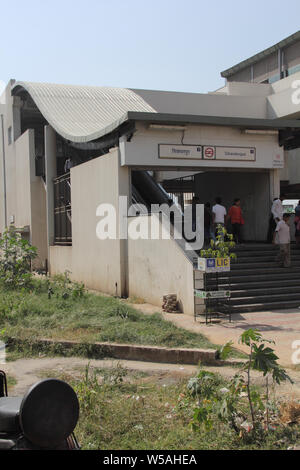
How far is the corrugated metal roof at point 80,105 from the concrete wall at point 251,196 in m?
4.81

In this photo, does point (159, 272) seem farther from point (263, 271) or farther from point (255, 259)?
point (255, 259)

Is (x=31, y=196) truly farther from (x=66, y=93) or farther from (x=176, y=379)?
(x=176, y=379)

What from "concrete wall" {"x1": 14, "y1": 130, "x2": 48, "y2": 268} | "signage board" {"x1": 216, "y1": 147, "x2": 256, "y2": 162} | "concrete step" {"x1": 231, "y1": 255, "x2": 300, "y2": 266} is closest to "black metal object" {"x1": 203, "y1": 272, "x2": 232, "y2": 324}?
"concrete step" {"x1": 231, "y1": 255, "x2": 300, "y2": 266}

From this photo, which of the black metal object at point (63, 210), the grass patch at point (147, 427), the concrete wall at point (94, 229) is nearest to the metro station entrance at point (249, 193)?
the concrete wall at point (94, 229)

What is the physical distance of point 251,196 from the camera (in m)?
17.0

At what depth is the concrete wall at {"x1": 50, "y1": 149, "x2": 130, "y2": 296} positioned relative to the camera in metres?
14.2

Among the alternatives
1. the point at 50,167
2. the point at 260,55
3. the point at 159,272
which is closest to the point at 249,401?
the point at 159,272

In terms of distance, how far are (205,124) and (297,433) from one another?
36.7ft

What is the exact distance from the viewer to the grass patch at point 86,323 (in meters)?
8.20

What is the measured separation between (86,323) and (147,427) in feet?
15.2

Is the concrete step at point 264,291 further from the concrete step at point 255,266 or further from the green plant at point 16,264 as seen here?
the green plant at point 16,264

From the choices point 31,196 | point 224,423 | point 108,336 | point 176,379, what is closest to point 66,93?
point 31,196

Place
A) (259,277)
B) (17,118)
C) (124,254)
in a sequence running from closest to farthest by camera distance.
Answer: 1. (259,277)
2. (124,254)
3. (17,118)
